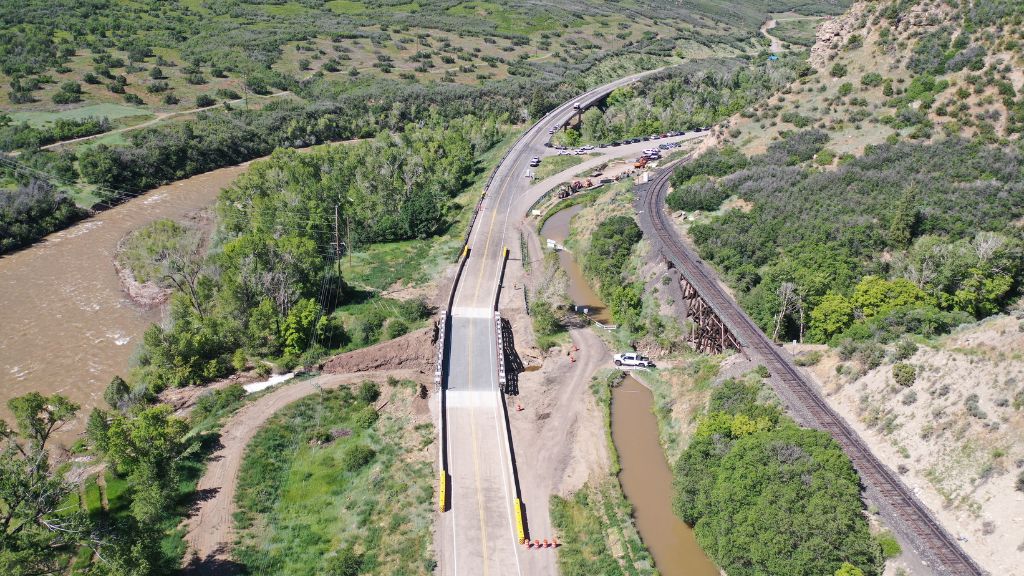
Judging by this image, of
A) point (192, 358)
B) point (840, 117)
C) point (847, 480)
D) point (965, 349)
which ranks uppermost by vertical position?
point (840, 117)

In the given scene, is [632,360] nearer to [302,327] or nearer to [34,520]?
[302,327]

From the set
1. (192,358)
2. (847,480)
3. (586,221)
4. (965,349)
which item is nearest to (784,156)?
(586,221)

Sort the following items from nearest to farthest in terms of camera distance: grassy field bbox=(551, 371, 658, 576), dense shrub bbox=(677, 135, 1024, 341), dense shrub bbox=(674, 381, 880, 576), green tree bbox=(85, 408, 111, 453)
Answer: dense shrub bbox=(674, 381, 880, 576), grassy field bbox=(551, 371, 658, 576), green tree bbox=(85, 408, 111, 453), dense shrub bbox=(677, 135, 1024, 341)

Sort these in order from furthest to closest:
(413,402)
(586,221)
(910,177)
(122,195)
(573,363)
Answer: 1. (122,195)
2. (586,221)
3. (910,177)
4. (573,363)
5. (413,402)

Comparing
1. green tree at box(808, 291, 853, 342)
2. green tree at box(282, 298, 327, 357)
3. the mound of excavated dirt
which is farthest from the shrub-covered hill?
green tree at box(282, 298, 327, 357)

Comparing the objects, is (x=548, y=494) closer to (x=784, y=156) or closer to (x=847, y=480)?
(x=847, y=480)

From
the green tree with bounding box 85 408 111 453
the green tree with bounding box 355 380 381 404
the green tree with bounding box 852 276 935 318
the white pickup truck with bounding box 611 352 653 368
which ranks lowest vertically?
the green tree with bounding box 355 380 381 404

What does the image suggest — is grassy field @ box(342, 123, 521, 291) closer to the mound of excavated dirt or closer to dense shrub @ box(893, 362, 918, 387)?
the mound of excavated dirt
